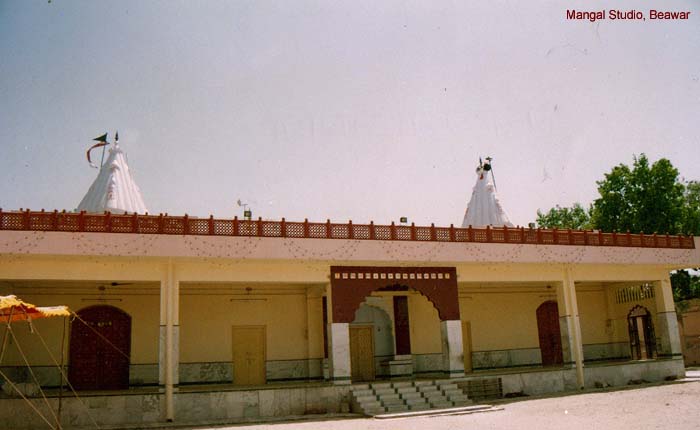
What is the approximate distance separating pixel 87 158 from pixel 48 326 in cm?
681

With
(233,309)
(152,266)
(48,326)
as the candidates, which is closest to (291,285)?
(233,309)

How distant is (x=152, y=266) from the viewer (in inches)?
614

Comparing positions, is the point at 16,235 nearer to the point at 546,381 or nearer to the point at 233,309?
the point at 233,309

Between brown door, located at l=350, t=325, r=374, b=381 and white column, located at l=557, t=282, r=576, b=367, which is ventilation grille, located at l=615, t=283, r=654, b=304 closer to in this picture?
white column, located at l=557, t=282, r=576, b=367

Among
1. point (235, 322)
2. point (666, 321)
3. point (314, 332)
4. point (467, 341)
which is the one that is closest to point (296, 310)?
point (314, 332)

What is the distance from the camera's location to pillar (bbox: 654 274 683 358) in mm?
21688

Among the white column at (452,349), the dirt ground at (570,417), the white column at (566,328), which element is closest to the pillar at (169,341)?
the dirt ground at (570,417)

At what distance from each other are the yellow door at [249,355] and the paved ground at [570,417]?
17.2 ft

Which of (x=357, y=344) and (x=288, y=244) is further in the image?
(x=357, y=344)

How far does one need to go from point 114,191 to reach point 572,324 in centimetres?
1547

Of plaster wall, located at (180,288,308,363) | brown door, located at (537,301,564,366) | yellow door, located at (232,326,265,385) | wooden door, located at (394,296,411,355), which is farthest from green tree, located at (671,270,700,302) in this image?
yellow door, located at (232,326,265,385)

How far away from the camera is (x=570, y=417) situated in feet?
44.3

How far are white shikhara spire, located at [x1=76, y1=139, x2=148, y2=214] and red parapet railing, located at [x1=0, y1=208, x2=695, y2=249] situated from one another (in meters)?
5.26

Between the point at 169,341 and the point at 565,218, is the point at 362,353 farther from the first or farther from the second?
the point at 565,218
